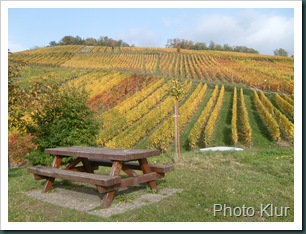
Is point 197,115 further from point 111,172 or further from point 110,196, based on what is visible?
point 110,196

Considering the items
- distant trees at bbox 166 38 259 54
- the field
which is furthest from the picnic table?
distant trees at bbox 166 38 259 54

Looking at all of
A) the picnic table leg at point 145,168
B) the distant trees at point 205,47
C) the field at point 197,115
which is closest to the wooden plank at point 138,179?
the picnic table leg at point 145,168

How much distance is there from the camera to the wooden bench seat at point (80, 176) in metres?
5.26

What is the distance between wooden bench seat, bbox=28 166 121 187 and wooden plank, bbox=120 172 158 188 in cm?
18

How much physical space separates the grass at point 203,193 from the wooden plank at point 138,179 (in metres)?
0.29

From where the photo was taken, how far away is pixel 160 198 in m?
5.80

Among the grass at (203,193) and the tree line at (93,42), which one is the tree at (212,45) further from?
the grass at (203,193)

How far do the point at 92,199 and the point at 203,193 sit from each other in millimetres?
1814

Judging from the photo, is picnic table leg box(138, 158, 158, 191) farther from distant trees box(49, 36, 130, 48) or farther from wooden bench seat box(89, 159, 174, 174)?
distant trees box(49, 36, 130, 48)

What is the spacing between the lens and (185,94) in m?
26.8

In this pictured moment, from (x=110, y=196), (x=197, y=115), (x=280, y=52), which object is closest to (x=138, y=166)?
(x=110, y=196)

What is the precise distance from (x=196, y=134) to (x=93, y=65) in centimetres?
2843

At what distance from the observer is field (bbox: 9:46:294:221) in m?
5.94

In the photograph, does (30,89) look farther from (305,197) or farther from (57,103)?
(305,197)
